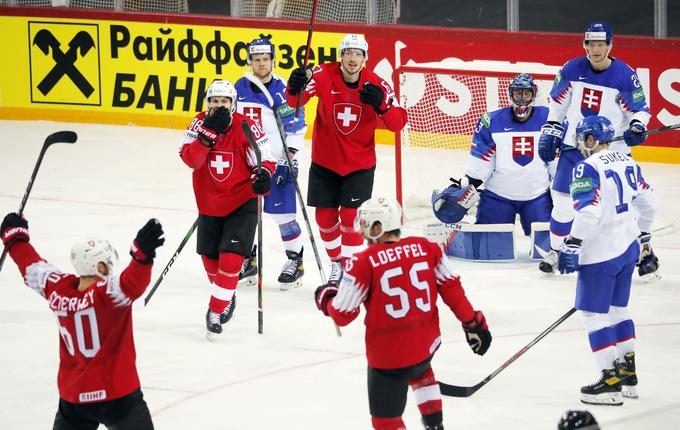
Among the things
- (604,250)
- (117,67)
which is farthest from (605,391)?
(117,67)

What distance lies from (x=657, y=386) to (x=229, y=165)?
2.61 metres

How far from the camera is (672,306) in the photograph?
803 cm

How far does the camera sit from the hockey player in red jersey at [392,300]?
5.07 meters

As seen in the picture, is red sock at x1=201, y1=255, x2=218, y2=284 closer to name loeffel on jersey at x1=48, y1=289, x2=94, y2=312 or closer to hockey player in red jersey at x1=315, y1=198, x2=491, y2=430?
hockey player in red jersey at x1=315, y1=198, x2=491, y2=430

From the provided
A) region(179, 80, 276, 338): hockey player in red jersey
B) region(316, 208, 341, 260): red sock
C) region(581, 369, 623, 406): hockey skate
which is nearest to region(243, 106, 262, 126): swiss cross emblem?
region(316, 208, 341, 260): red sock

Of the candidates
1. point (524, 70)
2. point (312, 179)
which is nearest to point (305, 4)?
point (524, 70)

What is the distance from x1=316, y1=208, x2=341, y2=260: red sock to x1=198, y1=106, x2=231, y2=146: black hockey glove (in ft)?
4.66

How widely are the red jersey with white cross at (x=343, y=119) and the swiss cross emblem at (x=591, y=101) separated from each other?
1.25 m

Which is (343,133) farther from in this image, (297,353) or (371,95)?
(297,353)

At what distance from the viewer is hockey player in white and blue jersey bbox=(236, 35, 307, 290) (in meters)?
8.55

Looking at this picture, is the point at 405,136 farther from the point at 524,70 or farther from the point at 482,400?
the point at 482,400

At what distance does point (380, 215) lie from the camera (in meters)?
5.11

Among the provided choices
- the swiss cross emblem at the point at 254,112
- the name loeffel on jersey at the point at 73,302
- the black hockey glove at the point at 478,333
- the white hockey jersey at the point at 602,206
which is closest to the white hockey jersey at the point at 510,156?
the swiss cross emblem at the point at 254,112

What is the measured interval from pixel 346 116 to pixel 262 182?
128 centimetres
